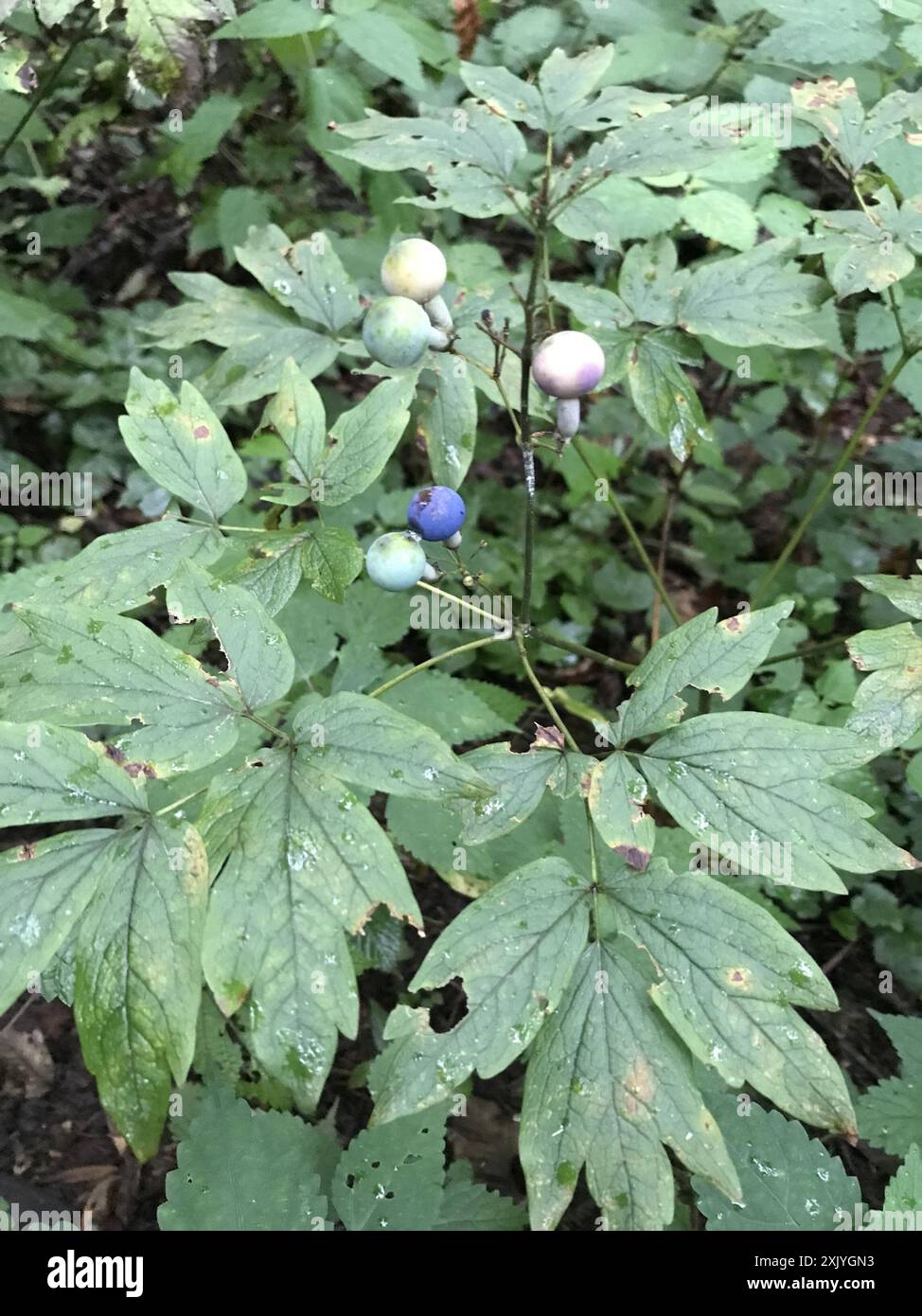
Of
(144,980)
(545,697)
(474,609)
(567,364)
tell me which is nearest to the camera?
(144,980)

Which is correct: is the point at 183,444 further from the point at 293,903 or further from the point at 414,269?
the point at 293,903

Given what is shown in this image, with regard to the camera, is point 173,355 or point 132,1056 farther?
point 173,355

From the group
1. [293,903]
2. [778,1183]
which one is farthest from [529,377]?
[778,1183]

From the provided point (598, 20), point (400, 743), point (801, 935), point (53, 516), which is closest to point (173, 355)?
point (53, 516)

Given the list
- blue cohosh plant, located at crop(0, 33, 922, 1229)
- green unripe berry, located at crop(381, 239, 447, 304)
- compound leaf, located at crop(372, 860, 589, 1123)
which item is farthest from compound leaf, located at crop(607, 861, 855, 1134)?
green unripe berry, located at crop(381, 239, 447, 304)

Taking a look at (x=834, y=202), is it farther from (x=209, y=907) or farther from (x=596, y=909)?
(x=209, y=907)

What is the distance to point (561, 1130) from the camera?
1195 millimetres

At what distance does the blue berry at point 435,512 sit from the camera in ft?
4.99

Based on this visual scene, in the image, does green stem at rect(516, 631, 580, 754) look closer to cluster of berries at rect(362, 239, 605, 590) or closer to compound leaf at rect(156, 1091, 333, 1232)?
cluster of berries at rect(362, 239, 605, 590)

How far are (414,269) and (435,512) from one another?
42 cm

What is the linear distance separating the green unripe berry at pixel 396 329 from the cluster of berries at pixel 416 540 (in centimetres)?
24

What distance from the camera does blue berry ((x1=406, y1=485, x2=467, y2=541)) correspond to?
1.52 meters

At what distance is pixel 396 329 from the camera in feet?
4.72

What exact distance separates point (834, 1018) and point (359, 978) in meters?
1.36
